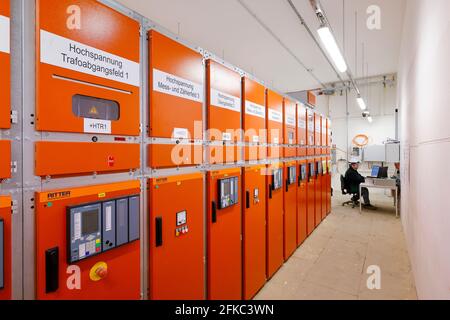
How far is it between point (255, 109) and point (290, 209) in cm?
181

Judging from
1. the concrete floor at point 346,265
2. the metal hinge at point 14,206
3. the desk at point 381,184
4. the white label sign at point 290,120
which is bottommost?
the concrete floor at point 346,265

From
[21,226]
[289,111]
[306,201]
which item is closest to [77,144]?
[21,226]

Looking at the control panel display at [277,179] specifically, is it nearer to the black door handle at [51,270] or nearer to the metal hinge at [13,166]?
the black door handle at [51,270]

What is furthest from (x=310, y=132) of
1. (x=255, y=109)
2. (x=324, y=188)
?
(x=255, y=109)

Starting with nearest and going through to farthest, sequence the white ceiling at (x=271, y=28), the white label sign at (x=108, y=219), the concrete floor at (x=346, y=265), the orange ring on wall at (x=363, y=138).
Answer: the white label sign at (x=108, y=219) < the concrete floor at (x=346, y=265) < the white ceiling at (x=271, y=28) < the orange ring on wall at (x=363, y=138)

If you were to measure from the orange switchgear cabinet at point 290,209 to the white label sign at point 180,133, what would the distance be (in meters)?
2.04

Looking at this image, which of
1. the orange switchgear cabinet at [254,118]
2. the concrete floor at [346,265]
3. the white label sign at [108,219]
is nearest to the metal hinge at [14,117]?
the white label sign at [108,219]

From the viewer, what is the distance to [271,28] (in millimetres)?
4520

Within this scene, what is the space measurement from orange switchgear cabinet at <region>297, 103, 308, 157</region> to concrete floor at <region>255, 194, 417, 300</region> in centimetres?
169

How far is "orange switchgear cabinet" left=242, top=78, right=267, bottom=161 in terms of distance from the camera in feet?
8.20

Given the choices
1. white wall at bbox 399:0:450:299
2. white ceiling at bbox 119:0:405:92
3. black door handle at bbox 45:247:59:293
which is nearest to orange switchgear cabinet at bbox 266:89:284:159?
white ceiling at bbox 119:0:405:92

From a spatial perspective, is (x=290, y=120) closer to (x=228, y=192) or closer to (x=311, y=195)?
(x=311, y=195)

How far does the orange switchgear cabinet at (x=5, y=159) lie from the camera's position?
3.09 ft
